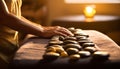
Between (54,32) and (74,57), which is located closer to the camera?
(74,57)

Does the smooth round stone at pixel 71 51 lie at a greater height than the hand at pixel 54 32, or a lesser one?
lesser

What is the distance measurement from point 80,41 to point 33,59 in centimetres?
20

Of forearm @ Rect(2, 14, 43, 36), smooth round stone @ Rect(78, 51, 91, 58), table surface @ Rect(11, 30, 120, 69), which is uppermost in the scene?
forearm @ Rect(2, 14, 43, 36)

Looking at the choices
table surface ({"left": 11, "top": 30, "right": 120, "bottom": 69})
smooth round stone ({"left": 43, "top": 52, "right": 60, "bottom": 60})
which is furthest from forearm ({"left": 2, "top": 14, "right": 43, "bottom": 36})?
smooth round stone ({"left": 43, "top": 52, "right": 60, "bottom": 60})

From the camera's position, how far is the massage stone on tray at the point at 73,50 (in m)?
0.84

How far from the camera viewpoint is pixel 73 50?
2.86ft

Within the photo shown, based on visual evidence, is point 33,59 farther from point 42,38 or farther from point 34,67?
point 42,38

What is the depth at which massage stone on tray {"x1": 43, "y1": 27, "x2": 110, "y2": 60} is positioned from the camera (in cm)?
84

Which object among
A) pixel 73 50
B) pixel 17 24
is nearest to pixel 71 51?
pixel 73 50

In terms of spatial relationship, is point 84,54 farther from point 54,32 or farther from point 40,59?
point 54,32

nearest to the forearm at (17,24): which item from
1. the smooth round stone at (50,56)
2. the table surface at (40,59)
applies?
the table surface at (40,59)

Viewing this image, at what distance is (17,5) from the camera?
1228 mm

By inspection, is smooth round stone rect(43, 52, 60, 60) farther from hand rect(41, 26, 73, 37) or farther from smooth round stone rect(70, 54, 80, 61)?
hand rect(41, 26, 73, 37)

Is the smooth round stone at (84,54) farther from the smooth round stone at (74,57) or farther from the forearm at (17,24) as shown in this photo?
the forearm at (17,24)
